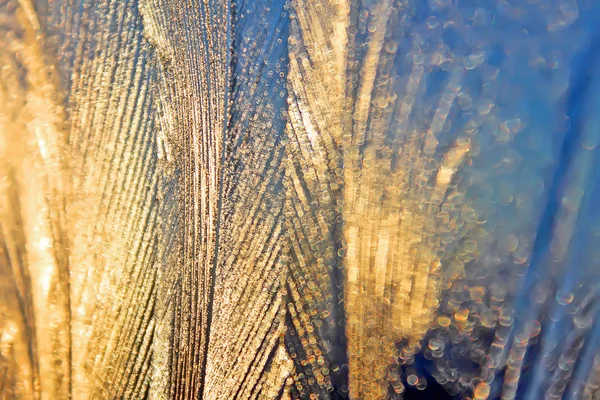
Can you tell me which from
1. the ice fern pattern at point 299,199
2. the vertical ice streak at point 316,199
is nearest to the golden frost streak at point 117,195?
the ice fern pattern at point 299,199

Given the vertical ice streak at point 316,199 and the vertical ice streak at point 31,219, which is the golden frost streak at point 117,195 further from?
the vertical ice streak at point 316,199

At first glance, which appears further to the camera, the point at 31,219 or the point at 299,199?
the point at 31,219

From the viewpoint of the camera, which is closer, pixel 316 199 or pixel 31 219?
pixel 316 199

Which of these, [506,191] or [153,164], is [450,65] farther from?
[153,164]

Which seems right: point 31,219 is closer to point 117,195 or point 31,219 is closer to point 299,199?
point 117,195

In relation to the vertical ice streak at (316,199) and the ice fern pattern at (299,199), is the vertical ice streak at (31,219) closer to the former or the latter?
the ice fern pattern at (299,199)

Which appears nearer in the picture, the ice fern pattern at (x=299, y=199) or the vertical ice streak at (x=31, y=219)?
the ice fern pattern at (x=299, y=199)

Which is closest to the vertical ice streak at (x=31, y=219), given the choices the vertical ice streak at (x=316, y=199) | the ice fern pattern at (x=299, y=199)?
the ice fern pattern at (x=299, y=199)

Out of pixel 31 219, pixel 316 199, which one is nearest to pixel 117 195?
pixel 31 219

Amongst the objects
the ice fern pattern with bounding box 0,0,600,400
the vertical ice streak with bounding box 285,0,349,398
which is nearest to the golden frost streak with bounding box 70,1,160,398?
the ice fern pattern with bounding box 0,0,600,400

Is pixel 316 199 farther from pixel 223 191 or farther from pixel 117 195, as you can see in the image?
pixel 117 195

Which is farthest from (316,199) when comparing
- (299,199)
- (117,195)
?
(117,195)

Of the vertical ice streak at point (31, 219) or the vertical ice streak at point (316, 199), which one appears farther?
the vertical ice streak at point (31, 219)

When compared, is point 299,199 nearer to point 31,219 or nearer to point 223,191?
point 223,191
